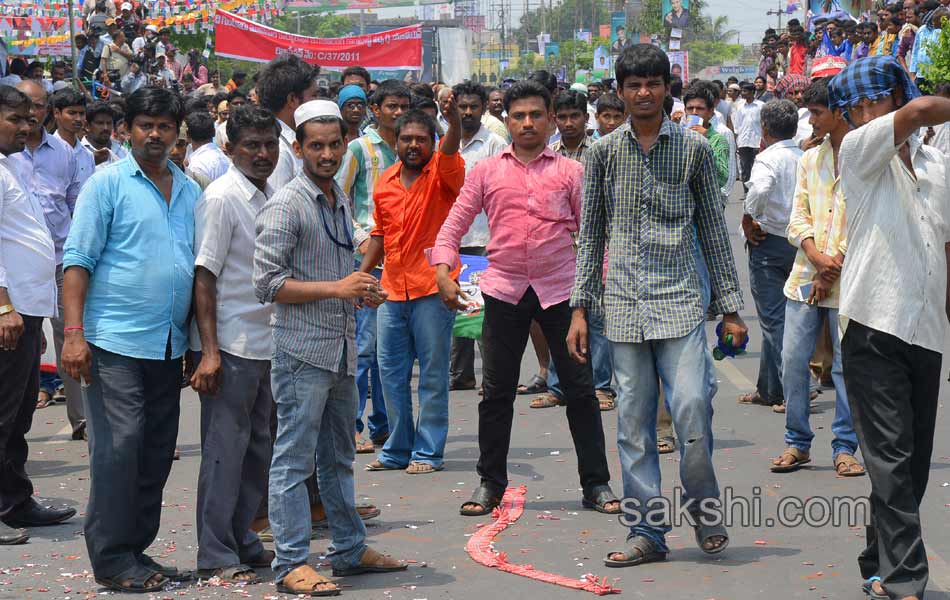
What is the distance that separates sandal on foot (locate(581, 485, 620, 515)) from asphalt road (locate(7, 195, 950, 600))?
2.5 inches

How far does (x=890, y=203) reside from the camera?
16.0 feet

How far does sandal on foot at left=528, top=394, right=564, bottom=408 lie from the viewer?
31.6 feet

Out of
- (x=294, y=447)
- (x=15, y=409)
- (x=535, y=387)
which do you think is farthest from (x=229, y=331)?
(x=535, y=387)

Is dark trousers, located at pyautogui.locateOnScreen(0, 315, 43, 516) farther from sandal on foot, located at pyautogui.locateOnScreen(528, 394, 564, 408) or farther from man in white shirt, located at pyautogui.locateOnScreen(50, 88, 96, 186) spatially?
sandal on foot, located at pyautogui.locateOnScreen(528, 394, 564, 408)

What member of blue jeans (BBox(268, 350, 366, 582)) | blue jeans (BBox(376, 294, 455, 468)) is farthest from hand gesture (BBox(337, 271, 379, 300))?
blue jeans (BBox(376, 294, 455, 468))

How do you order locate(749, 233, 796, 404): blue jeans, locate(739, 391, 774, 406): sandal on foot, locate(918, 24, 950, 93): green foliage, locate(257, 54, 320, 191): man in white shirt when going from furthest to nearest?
locate(918, 24, 950, 93): green foliage < locate(739, 391, 774, 406): sandal on foot < locate(749, 233, 796, 404): blue jeans < locate(257, 54, 320, 191): man in white shirt

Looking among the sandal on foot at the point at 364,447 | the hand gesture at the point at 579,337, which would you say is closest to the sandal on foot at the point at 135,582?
the hand gesture at the point at 579,337

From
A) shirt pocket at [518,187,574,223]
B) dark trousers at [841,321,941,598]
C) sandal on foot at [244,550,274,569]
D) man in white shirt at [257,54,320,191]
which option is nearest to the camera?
dark trousers at [841,321,941,598]

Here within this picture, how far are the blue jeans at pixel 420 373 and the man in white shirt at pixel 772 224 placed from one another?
241 cm

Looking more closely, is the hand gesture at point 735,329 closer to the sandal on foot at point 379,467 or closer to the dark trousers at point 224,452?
the dark trousers at point 224,452

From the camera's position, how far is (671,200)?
573 cm

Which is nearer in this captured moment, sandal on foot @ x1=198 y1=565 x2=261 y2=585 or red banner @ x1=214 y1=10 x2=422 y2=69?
sandal on foot @ x1=198 y1=565 x2=261 y2=585

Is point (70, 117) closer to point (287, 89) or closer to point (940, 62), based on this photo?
point (287, 89)

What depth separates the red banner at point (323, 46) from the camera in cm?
2525
